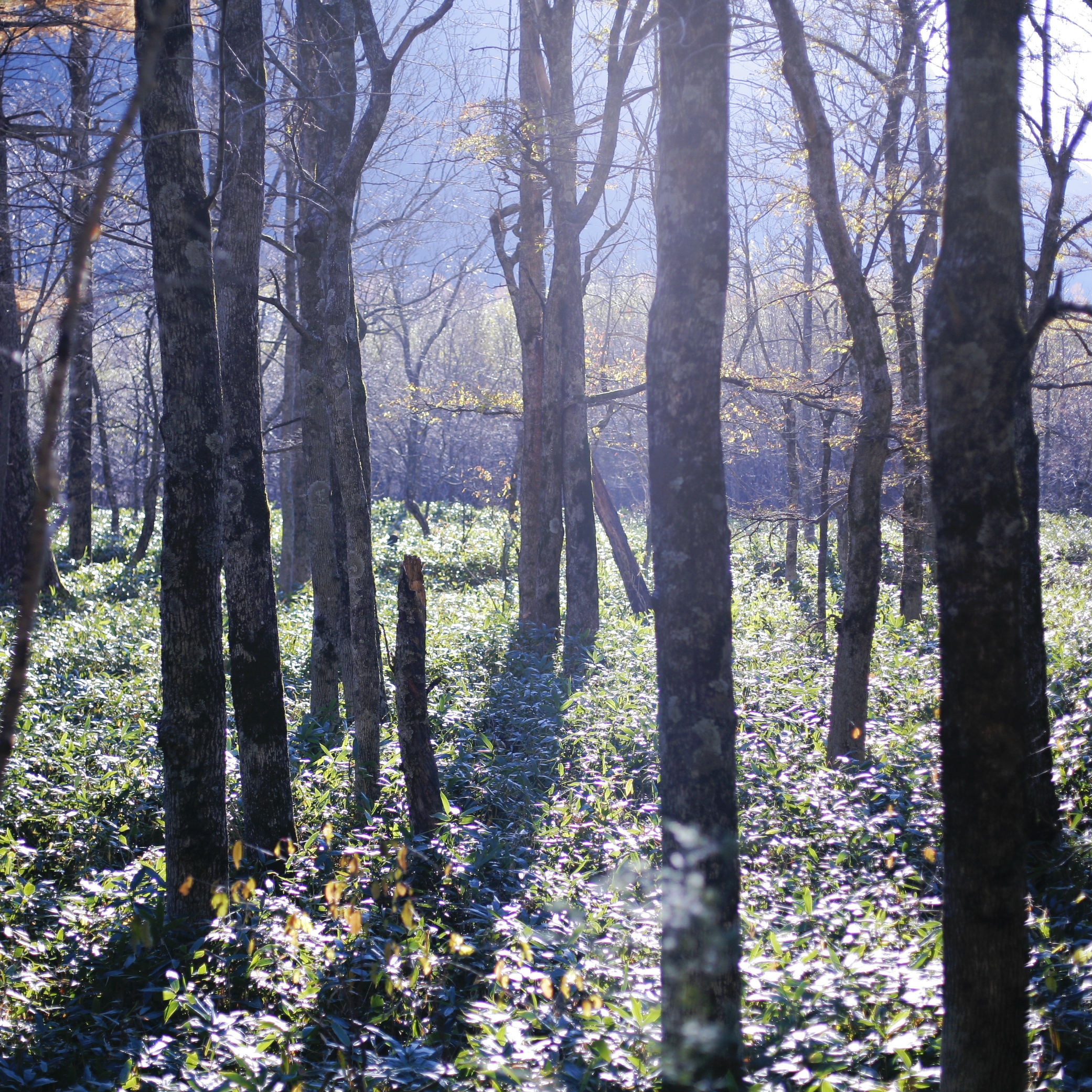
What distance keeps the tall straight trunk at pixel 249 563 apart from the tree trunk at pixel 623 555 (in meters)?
9.11

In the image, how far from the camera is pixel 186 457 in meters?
4.24

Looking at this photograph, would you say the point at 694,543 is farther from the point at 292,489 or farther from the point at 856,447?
the point at 292,489

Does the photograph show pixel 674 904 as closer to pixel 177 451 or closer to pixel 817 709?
pixel 177 451

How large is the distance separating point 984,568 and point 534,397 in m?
10.6

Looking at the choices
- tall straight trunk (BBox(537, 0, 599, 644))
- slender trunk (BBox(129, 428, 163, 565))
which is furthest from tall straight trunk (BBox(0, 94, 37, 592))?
tall straight trunk (BBox(537, 0, 599, 644))

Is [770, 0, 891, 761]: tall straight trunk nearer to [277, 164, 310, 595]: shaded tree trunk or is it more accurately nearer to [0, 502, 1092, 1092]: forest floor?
[0, 502, 1092, 1092]: forest floor

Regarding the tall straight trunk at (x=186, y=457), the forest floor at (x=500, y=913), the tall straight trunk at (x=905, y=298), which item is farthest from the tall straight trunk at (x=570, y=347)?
the tall straight trunk at (x=186, y=457)

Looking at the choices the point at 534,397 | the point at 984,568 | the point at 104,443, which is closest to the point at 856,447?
the point at 984,568

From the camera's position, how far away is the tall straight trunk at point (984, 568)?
8.24 feet

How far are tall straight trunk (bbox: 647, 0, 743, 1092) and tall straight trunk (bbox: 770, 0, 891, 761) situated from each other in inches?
150

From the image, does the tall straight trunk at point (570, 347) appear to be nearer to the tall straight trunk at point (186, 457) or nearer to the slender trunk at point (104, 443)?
the tall straight trunk at point (186, 457)

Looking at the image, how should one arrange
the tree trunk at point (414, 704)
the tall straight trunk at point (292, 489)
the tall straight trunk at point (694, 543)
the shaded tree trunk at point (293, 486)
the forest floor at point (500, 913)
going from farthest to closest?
1. the tall straight trunk at point (292, 489)
2. the shaded tree trunk at point (293, 486)
3. the tree trunk at point (414, 704)
4. the forest floor at point (500, 913)
5. the tall straight trunk at point (694, 543)

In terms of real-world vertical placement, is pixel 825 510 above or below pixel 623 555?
above

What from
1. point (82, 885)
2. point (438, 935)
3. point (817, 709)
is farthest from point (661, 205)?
point (817, 709)
